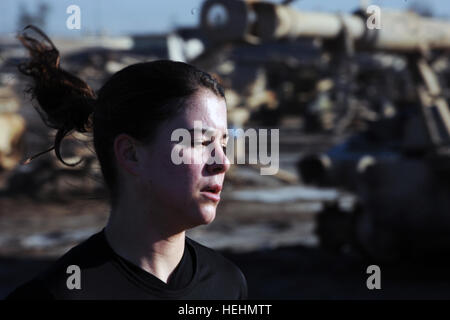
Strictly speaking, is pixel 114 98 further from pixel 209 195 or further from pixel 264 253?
pixel 264 253

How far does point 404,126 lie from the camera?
9344 mm

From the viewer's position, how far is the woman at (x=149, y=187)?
1826 mm

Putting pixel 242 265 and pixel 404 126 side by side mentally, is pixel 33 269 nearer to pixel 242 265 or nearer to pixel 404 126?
pixel 242 265

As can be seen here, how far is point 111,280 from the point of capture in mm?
1823

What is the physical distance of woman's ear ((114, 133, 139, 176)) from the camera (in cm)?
187

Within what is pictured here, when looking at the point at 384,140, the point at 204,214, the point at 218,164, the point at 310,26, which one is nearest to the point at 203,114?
the point at 218,164

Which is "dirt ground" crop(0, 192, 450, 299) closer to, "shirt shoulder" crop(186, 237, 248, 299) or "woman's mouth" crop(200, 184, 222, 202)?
"shirt shoulder" crop(186, 237, 248, 299)

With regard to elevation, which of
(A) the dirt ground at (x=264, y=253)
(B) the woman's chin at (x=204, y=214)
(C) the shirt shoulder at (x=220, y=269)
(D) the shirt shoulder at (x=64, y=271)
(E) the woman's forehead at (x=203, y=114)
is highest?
(E) the woman's forehead at (x=203, y=114)

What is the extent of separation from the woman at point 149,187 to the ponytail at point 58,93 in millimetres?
132

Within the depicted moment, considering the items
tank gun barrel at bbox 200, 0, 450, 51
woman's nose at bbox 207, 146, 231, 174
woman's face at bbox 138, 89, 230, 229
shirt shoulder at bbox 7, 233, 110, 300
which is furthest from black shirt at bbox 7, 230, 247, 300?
tank gun barrel at bbox 200, 0, 450, 51

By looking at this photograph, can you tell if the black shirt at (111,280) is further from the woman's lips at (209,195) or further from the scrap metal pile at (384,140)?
the scrap metal pile at (384,140)

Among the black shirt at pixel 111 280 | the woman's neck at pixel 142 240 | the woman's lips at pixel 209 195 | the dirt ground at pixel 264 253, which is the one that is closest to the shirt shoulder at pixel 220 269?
the black shirt at pixel 111 280

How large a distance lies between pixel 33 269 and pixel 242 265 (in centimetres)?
226
